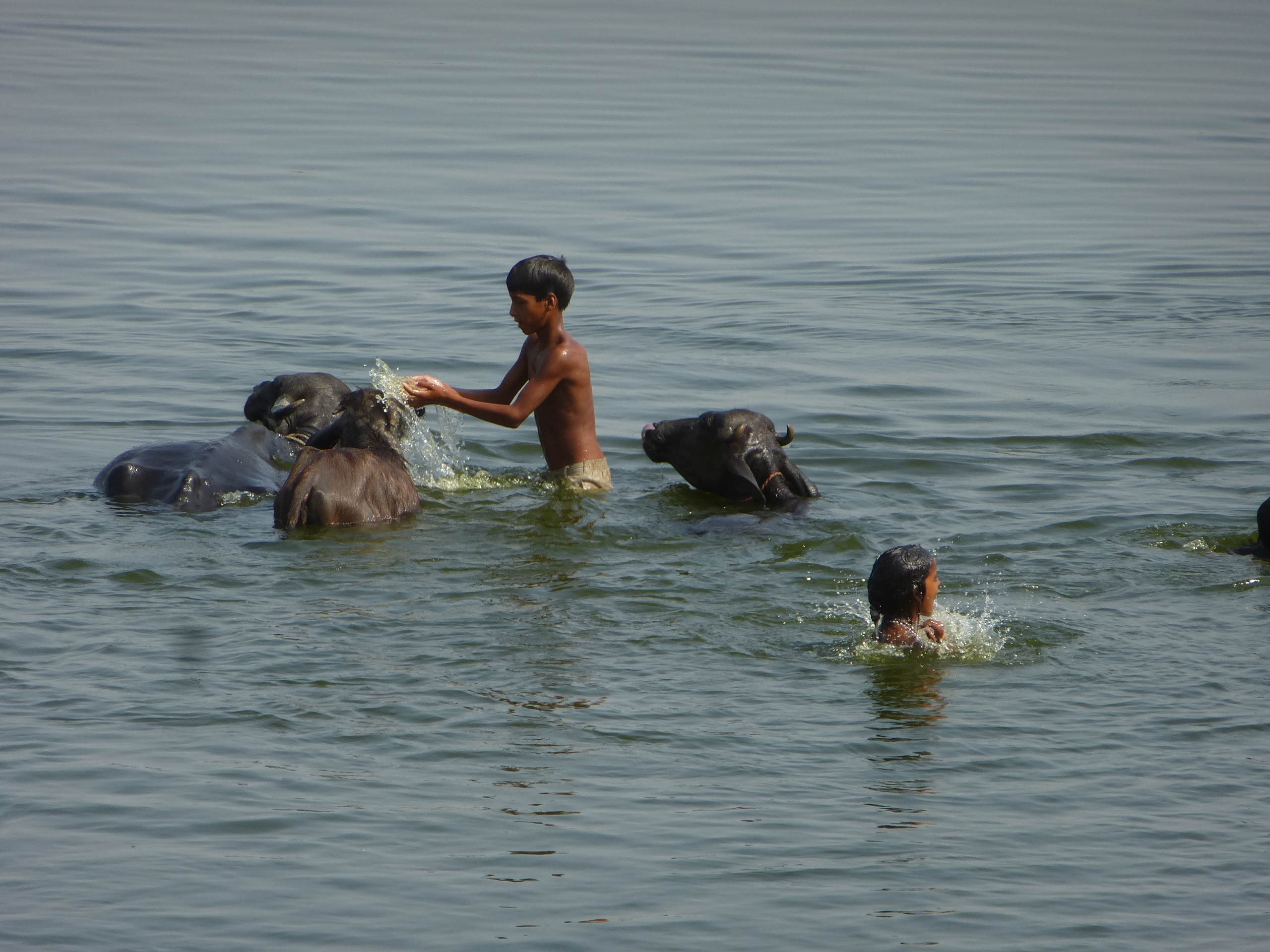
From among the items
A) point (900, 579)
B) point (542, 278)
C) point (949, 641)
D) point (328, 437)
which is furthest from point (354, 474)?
point (949, 641)

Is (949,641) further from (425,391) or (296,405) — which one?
(296,405)

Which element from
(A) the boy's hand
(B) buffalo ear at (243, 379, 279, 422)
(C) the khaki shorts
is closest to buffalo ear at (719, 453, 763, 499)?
(C) the khaki shorts

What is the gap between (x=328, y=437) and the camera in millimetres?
10156

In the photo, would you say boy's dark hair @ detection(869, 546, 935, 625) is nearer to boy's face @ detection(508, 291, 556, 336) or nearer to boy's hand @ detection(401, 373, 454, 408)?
boy's hand @ detection(401, 373, 454, 408)

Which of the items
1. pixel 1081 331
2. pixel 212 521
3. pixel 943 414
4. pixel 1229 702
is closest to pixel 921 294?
pixel 1081 331

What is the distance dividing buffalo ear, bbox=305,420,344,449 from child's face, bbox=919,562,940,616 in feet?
12.9

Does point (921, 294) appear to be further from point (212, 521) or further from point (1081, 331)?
point (212, 521)

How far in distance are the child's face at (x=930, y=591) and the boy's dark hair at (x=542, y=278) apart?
3.29 m

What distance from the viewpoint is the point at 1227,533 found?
9500 mm

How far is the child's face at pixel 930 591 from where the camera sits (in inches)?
295

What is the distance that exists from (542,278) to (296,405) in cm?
221

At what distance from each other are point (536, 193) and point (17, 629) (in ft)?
52.3

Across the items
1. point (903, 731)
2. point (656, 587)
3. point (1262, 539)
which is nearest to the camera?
point (903, 731)

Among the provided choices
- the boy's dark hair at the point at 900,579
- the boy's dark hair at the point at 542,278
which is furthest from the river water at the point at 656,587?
the boy's dark hair at the point at 542,278
